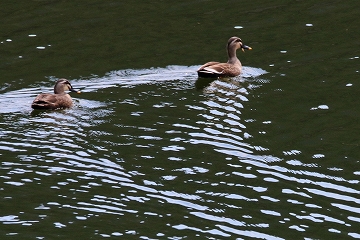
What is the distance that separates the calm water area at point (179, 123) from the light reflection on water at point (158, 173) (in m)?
0.04

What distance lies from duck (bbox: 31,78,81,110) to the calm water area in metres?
0.20

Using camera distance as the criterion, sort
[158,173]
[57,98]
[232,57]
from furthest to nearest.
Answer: [232,57]
[57,98]
[158,173]

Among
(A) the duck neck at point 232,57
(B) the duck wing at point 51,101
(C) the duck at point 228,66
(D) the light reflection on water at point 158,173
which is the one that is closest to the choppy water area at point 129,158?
(D) the light reflection on water at point 158,173

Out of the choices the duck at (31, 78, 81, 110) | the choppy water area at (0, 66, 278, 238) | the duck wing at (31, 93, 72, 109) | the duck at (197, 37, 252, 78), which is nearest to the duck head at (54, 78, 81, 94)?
the duck at (31, 78, 81, 110)

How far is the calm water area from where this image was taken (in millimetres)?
13930

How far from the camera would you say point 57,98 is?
1945cm

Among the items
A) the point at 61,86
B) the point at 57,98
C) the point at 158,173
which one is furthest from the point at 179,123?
the point at 61,86

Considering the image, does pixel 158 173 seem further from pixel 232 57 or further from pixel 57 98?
pixel 232 57

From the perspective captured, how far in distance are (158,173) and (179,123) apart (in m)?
2.77

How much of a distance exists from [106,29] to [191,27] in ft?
8.44

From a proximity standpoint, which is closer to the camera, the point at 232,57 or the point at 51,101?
the point at 51,101

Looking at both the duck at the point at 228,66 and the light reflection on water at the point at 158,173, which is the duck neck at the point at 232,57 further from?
the light reflection on water at the point at 158,173

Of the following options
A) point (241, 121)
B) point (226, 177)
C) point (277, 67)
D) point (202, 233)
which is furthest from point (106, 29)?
point (202, 233)

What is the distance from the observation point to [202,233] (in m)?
13.3
